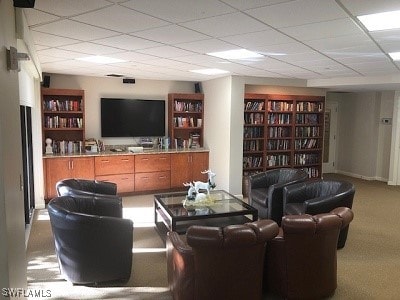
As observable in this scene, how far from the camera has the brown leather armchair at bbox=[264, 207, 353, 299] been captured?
9.34ft

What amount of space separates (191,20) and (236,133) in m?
4.00

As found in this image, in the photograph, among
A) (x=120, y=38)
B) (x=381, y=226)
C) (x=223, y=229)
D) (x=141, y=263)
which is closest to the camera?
(x=223, y=229)

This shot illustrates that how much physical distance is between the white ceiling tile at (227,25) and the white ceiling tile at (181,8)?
0.12 meters

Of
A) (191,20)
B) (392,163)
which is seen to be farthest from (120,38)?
(392,163)

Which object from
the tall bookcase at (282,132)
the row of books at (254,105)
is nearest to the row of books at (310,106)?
the tall bookcase at (282,132)

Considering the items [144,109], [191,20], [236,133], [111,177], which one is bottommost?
[111,177]

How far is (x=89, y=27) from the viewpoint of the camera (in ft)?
10.0

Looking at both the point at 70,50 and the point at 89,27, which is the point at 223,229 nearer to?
the point at 89,27

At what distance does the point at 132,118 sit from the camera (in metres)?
7.37

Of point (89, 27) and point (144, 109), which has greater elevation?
point (89, 27)

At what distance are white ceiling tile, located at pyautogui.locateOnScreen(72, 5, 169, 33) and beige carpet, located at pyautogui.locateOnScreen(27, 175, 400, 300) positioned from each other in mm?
2435

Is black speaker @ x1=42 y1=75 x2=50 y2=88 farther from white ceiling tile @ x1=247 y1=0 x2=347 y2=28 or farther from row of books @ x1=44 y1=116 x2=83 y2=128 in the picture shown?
white ceiling tile @ x1=247 y1=0 x2=347 y2=28

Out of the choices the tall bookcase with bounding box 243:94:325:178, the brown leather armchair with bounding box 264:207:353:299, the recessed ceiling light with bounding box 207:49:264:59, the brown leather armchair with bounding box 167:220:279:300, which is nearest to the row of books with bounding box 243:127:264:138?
the tall bookcase with bounding box 243:94:325:178

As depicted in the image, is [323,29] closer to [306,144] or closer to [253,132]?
[253,132]
